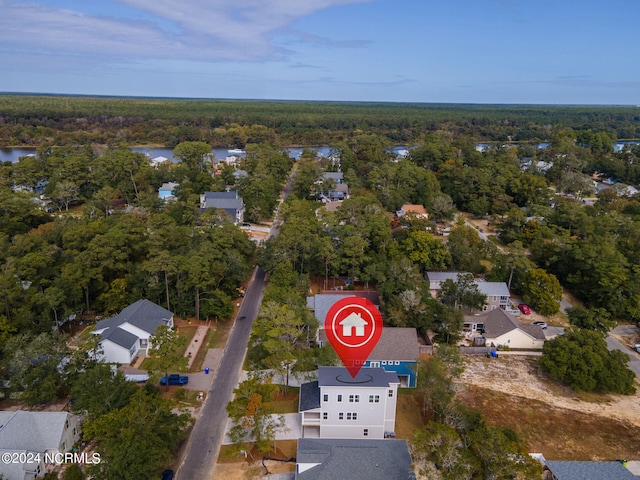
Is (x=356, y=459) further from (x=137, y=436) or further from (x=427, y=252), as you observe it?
(x=427, y=252)

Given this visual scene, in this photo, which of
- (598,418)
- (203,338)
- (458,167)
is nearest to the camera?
(598,418)

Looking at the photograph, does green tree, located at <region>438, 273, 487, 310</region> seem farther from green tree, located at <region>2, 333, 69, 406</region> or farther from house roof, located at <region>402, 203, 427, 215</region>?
green tree, located at <region>2, 333, 69, 406</region>

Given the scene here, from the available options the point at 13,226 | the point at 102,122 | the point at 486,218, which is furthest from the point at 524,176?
the point at 102,122

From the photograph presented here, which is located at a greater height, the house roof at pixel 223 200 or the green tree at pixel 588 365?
the house roof at pixel 223 200

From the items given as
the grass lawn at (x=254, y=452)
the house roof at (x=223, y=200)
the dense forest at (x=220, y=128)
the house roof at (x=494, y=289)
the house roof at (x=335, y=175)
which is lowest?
the grass lawn at (x=254, y=452)

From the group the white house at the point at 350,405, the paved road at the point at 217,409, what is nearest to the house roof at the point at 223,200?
the paved road at the point at 217,409

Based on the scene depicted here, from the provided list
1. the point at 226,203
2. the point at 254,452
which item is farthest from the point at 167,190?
the point at 254,452

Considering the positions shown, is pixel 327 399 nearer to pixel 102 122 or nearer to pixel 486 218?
pixel 486 218

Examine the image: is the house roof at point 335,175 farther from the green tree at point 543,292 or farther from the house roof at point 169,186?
the green tree at point 543,292
